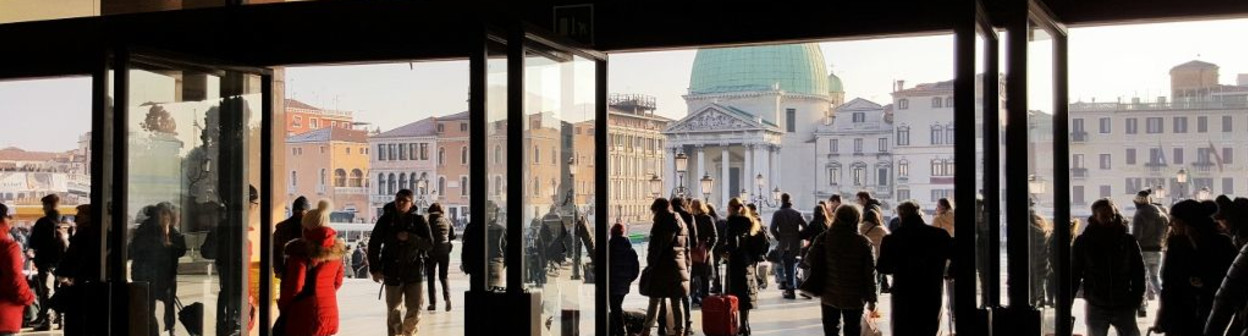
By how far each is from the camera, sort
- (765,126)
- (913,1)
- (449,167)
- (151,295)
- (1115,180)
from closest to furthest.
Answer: (913,1) → (151,295) → (1115,180) → (449,167) → (765,126)

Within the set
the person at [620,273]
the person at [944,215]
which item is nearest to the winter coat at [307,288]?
the person at [620,273]

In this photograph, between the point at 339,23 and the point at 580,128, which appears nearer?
the point at 580,128

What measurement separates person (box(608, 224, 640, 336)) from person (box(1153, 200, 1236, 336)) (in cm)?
385

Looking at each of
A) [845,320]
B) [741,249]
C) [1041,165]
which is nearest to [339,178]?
[741,249]

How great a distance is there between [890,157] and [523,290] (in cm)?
9632

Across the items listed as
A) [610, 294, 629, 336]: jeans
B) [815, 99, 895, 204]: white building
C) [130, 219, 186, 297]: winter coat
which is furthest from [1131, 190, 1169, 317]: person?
[815, 99, 895, 204]: white building

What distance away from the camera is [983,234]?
18.0ft

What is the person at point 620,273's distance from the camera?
9.30m

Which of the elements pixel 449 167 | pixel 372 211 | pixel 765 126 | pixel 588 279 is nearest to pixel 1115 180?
pixel 449 167

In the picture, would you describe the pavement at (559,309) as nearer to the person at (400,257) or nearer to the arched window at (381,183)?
the person at (400,257)

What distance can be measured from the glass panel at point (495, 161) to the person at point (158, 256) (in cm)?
232

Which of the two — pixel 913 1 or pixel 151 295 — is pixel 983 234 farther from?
pixel 151 295

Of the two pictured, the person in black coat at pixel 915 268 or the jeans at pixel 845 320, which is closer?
the person in black coat at pixel 915 268

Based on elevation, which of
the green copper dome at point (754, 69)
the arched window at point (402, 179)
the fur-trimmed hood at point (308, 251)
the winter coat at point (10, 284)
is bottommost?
the winter coat at point (10, 284)
